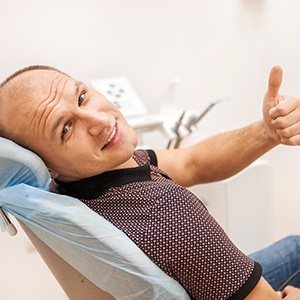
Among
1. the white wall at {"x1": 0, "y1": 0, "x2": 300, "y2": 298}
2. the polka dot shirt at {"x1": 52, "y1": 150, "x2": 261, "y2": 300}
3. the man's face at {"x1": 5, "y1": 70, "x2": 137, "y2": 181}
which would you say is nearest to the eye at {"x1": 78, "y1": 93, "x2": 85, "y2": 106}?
the man's face at {"x1": 5, "y1": 70, "x2": 137, "y2": 181}

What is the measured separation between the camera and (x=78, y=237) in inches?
33.9

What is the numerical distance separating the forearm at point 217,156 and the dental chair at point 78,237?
1.73ft

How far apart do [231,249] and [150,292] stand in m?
0.20

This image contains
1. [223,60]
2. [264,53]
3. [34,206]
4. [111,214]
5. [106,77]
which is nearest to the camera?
[34,206]

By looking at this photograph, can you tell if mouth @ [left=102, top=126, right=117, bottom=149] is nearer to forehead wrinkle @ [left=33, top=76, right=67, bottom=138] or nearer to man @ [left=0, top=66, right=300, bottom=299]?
man @ [left=0, top=66, right=300, bottom=299]

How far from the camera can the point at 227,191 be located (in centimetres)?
195

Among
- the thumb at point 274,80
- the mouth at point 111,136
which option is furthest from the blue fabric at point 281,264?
the mouth at point 111,136

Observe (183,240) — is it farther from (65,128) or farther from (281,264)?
(281,264)

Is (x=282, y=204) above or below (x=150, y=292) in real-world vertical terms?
below

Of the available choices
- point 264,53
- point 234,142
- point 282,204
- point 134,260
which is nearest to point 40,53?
point 234,142

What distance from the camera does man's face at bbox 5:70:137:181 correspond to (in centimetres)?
97

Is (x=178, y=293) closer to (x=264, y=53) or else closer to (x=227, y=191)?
(x=227, y=191)

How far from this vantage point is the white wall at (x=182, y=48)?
1856 mm

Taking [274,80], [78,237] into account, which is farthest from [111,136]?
[274,80]
